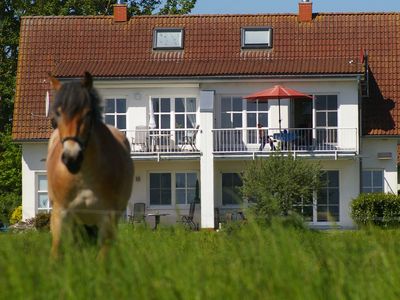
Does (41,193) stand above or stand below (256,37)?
below

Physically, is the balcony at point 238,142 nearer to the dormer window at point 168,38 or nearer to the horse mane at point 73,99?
the dormer window at point 168,38

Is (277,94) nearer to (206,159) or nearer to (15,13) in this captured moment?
(206,159)

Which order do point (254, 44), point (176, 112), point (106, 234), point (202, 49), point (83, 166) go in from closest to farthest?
point (106, 234) → point (83, 166) → point (176, 112) → point (254, 44) → point (202, 49)

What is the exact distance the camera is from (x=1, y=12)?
60000 mm

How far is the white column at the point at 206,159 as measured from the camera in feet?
138

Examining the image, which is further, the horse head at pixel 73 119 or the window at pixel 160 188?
the window at pixel 160 188

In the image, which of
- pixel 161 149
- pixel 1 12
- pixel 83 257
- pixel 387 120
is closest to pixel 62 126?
pixel 83 257

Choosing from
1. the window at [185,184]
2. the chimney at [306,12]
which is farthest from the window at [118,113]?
the chimney at [306,12]

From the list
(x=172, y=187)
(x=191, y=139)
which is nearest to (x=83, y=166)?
(x=191, y=139)

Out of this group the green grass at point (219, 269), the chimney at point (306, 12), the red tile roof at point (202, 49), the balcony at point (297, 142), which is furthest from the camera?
the chimney at point (306, 12)

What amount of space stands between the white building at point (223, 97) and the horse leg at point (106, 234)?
30572 millimetres

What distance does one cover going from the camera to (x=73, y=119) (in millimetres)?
10180

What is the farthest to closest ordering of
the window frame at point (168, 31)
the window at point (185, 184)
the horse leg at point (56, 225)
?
the window frame at point (168, 31) → the window at point (185, 184) → the horse leg at point (56, 225)

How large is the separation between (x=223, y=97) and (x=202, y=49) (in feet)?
9.88
